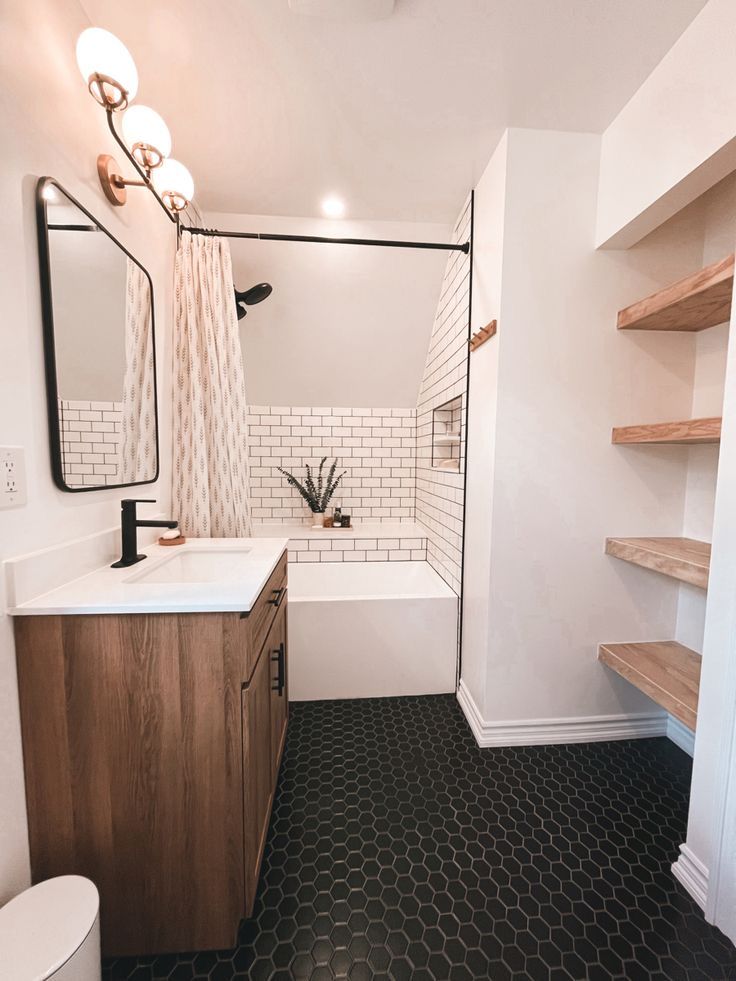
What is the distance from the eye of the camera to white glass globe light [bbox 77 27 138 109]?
3.25 ft

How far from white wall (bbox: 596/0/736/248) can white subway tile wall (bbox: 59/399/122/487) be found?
198 cm

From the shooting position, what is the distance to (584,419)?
172 cm

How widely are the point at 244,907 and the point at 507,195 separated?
2515 mm

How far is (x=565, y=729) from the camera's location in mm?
1822

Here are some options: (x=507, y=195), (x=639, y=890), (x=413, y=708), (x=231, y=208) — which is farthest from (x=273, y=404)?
(x=639, y=890)

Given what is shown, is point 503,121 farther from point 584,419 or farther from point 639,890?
point 639,890

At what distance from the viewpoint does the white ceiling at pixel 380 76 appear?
118cm

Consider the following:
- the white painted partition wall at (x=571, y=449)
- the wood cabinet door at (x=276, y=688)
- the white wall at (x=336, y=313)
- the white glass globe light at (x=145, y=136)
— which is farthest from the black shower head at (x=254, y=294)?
the wood cabinet door at (x=276, y=688)

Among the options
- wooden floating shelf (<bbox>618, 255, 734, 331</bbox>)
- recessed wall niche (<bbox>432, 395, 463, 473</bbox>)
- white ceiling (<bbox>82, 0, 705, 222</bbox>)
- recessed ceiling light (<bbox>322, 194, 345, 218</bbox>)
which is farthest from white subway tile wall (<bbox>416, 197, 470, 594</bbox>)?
wooden floating shelf (<bbox>618, 255, 734, 331</bbox>)

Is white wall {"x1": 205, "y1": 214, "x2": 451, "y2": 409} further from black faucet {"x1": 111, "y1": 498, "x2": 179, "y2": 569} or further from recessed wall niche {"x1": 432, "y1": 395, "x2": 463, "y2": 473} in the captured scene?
black faucet {"x1": 111, "y1": 498, "x2": 179, "y2": 569}

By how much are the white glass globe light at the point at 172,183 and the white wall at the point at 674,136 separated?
1647 mm

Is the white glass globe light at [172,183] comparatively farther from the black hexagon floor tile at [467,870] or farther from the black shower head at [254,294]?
the black hexagon floor tile at [467,870]

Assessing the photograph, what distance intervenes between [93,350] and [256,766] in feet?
4.38

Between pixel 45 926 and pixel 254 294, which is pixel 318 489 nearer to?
pixel 254 294
